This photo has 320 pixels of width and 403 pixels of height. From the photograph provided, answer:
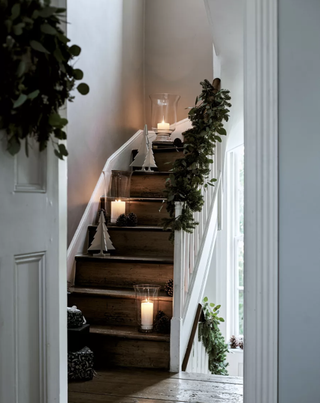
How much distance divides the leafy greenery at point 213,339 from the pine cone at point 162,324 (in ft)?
2.71

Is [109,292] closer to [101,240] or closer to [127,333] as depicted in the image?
[127,333]

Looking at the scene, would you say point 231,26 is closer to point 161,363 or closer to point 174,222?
point 174,222

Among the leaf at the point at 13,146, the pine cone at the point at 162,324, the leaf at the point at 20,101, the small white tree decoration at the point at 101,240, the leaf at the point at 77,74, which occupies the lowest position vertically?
the pine cone at the point at 162,324

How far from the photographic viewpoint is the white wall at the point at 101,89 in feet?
12.3

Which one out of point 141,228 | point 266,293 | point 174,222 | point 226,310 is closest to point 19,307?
point 266,293

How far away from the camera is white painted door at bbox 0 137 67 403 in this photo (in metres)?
1.45

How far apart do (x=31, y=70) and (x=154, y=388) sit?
1.99 m

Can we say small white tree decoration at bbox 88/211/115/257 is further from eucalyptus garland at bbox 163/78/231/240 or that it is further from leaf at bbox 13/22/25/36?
leaf at bbox 13/22/25/36

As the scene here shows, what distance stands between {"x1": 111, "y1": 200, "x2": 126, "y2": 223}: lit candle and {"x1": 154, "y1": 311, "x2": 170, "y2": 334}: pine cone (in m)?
1.11

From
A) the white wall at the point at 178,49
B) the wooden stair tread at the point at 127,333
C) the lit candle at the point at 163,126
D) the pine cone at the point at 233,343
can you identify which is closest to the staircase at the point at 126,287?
the wooden stair tread at the point at 127,333

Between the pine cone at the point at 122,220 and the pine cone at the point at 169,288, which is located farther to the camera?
the pine cone at the point at 122,220

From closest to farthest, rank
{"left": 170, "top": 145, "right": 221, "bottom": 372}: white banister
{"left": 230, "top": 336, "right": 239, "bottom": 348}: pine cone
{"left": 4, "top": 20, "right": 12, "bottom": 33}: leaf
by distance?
{"left": 4, "top": 20, "right": 12, "bottom": 33}: leaf → {"left": 170, "top": 145, "right": 221, "bottom": 372}: white banister → {"left": 230, "top": 336, "right": 239, "bottom": 348}: pine cone

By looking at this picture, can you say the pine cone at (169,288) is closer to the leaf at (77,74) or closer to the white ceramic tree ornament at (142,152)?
the white ceramic tree ornament at (142,152)

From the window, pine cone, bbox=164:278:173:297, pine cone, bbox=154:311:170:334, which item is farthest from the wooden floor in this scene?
the window
